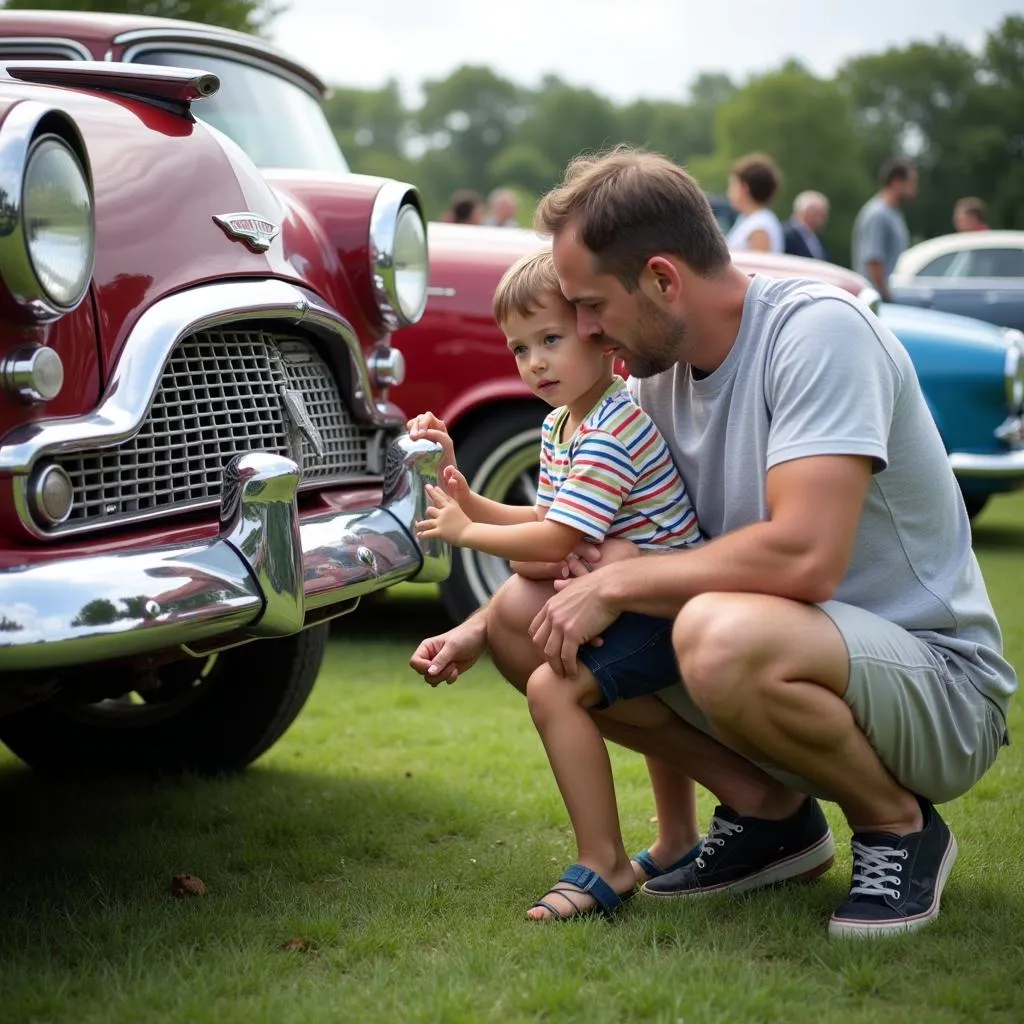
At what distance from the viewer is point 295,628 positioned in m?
2.53

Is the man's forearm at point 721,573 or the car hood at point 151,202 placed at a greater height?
the car hood at point 151,202

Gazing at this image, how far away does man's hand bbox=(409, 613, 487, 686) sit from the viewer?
9.11 feet

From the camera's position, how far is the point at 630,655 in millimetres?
2639

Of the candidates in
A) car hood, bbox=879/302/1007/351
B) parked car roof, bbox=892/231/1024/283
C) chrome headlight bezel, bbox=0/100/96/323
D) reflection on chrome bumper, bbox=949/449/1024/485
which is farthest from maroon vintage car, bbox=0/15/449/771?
parked car roof, bbox=892/231/1024/283

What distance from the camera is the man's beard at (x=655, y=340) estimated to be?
2.59 m

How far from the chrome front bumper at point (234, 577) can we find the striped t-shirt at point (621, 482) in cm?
43

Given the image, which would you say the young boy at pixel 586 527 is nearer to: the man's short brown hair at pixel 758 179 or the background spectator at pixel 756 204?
the background spectator at pixel 756 204

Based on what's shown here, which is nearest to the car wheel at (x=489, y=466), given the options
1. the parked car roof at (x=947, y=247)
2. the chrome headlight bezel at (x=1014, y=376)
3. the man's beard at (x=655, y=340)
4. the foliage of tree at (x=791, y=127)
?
→ the man's beard at (x=655, y=340)

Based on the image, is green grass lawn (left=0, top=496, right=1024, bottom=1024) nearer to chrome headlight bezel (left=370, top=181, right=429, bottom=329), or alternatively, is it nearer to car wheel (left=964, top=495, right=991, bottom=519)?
chrome headlight bezel (left=370, top=181, right=429, bottom=329)

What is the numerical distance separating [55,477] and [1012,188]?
63.9 m

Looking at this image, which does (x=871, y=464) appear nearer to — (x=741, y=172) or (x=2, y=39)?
(x=2, y=39)

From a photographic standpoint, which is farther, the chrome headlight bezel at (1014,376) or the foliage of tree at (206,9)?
the foliage of tree at (206,9)

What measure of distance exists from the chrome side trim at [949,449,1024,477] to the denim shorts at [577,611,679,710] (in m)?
4.66

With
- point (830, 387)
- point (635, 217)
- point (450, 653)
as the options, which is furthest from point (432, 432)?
point (830, 387)
